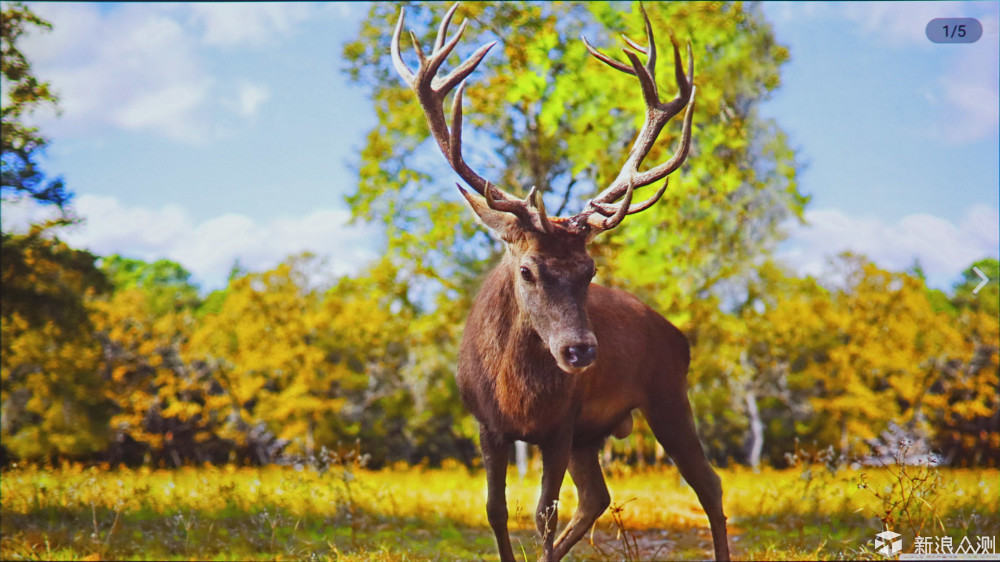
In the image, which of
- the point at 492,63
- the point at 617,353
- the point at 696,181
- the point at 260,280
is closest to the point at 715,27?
the point at 696,181

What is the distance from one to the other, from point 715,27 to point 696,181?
1836mm

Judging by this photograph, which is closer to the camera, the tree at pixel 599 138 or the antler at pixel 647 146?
the antler at pixel 647 146

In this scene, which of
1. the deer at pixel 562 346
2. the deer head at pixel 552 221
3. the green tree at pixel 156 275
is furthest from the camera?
the green tree at pixel 156 275

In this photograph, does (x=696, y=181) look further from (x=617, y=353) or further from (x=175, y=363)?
(x=175, y=363)

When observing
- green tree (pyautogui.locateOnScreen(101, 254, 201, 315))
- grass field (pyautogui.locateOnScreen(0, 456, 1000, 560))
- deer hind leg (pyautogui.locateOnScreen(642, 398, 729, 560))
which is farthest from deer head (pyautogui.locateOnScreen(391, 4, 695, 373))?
green tree (pyautogui.locateOnScreen(101, 254, 201, 315))

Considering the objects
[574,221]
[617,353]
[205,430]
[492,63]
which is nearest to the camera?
[574,221]

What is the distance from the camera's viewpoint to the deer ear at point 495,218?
4098 millimetres

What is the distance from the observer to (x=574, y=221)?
4.08 metres

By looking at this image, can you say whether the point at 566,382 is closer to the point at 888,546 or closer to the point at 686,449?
the point at 686,449

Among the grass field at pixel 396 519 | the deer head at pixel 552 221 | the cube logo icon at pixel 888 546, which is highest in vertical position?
the deer head at pixel 552 221

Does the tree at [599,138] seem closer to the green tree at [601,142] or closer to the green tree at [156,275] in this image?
the green tree at [601,142]

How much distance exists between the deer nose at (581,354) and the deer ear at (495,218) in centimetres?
77

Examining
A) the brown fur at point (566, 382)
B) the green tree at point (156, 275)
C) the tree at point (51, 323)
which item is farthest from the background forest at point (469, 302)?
the green tree at point (156, 275)

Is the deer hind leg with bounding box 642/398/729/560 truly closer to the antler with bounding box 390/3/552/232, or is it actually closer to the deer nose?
the deer nose
